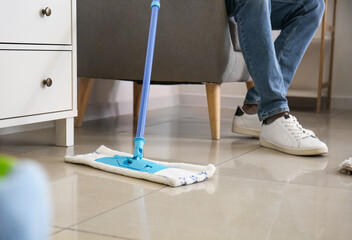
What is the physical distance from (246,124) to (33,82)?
787 millimetres

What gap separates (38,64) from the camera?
1.44 metres

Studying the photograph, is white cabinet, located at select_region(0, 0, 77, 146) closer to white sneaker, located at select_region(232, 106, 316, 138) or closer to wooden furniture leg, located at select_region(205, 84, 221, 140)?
wooden furniture leg, located at select_region(205, 84, 221, 140)

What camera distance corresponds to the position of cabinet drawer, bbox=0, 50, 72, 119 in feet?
4.42

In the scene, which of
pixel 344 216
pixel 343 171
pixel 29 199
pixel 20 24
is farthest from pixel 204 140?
pixel 29 199

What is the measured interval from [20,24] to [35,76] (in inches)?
6.1

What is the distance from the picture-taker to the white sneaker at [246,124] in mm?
1820

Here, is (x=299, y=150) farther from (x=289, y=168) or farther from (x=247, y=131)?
(x=247, y=131)

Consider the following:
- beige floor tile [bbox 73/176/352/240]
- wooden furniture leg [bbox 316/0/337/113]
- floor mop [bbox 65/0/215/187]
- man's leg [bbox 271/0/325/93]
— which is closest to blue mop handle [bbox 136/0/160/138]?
floor mop [bbox 65/0/215/187]

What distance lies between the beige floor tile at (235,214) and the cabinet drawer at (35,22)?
63cm

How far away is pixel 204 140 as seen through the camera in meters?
1.80

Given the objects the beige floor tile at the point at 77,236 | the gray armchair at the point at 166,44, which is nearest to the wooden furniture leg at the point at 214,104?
the gray armchair at the point at 166,44

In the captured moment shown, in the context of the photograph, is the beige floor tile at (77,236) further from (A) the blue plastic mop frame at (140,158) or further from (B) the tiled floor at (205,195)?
(A) the blue plastic mop frame at (140,158)

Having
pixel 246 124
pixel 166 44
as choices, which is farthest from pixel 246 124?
pixel 166 44

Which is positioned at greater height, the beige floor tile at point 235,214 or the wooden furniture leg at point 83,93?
the wooden furniture leg at point 83,93
